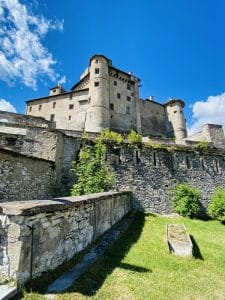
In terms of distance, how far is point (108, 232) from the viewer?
21.2 ft

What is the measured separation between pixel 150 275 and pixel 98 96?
33.2 metres

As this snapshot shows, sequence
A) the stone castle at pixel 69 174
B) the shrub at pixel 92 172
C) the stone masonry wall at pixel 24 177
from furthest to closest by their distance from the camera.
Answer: the shrub at pixel 92 172 < the stone masonry wall at pixel 24 177 < the stone castle at pixel 69 174

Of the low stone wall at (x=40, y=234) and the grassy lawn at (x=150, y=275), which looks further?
the grassy lawn at (x=150, y=275)

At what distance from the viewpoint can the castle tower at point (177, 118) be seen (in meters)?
43.1

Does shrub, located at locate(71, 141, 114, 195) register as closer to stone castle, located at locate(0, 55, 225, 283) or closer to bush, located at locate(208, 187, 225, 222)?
stone castle, located at locate(0, 55, 225, 283)

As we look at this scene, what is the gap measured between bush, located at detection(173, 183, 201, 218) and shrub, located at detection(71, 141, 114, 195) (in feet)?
14.1

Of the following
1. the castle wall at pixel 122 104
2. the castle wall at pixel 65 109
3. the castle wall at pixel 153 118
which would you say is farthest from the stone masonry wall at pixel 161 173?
the castle wall at pixel 153 118

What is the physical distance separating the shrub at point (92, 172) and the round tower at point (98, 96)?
21387 mm

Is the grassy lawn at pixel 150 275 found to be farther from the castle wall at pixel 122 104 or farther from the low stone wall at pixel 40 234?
the castle wall at pixel 122 104

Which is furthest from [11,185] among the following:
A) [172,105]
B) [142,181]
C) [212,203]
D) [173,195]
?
[172,105]

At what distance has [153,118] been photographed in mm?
43844

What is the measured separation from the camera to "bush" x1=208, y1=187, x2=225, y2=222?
41.7 ft

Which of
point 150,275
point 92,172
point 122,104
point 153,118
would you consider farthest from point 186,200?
point 153,118

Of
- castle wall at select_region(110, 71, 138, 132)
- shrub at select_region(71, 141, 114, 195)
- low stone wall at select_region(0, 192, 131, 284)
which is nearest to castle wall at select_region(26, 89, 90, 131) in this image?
castle wall at select_region(110, 71, 138, 132)
